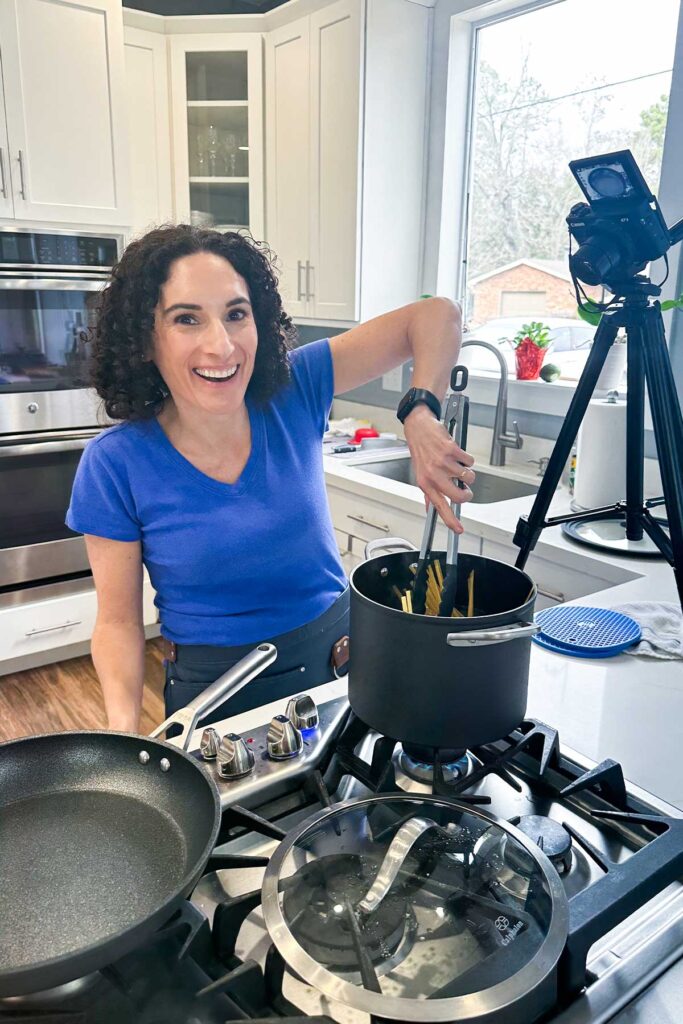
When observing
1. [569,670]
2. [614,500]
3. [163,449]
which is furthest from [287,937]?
[614,500]

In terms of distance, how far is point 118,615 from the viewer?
1.23m

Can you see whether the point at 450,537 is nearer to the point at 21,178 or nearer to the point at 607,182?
the point at 607,182

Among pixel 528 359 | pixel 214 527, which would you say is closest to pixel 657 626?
pixel 214 527

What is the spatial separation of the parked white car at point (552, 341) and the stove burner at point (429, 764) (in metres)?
1.96

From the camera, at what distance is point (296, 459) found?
136 cm

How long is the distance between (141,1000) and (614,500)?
1.76m

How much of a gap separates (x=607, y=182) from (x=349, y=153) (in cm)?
176

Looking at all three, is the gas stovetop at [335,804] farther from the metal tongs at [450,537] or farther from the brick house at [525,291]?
the brick house at [525,291]

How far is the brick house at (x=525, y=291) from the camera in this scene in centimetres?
263

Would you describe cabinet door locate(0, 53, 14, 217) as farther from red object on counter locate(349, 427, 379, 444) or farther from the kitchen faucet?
the kitchen faucet

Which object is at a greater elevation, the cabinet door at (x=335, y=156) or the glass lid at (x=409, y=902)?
the cabinet door at (x=335, y=156)

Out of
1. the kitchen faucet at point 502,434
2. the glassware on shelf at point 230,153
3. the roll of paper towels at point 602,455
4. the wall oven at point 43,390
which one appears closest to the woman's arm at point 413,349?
the roll of paper towels at point 602,455

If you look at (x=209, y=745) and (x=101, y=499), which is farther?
(x=101, y=499)

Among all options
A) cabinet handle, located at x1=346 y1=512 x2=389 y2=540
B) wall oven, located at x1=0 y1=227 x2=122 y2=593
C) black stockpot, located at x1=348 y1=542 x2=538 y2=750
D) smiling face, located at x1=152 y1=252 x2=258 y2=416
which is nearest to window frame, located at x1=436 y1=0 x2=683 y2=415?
cabinet handle, located at x1=346 y1=512 x2=389 y2=540
